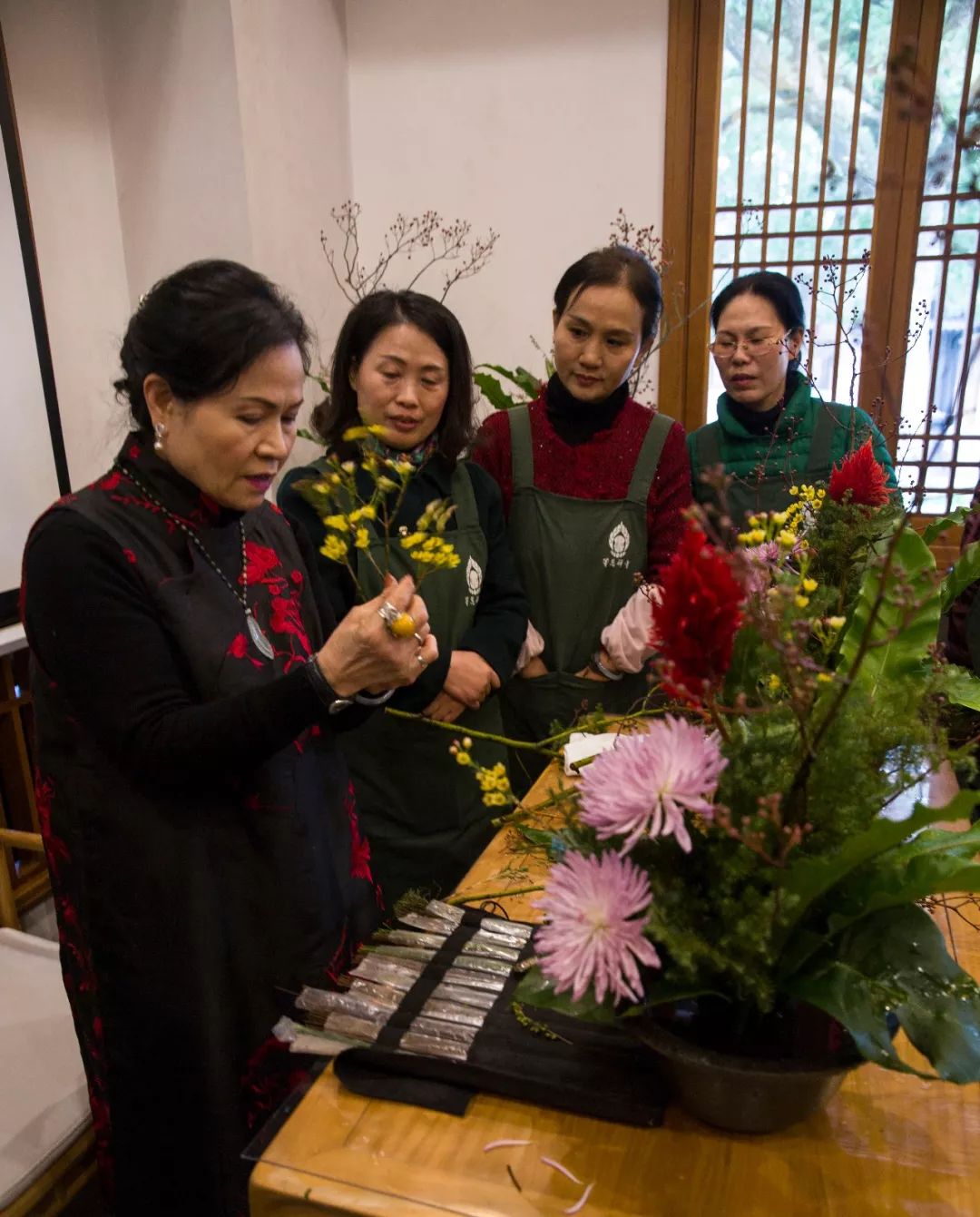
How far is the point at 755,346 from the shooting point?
1.93m

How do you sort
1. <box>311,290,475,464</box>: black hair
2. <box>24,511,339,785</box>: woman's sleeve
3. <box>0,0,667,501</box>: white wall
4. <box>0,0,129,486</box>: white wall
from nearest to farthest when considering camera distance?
1. <box>24,511,339,785</box>: woman's sleeve
2. <box>311,290,475,464</box>: black hair
3. <box>0,0,129,486</box>: white wall
4. <box>0,0,667,501</box>: white wall

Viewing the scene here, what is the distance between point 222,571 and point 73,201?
1972 mm

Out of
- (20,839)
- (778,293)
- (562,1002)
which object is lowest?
Result: (20,839)

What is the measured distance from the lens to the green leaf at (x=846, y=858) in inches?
24.2

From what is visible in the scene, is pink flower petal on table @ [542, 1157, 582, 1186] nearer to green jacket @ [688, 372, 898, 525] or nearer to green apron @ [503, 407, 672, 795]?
green apron @ [503, 407, 672, 795]

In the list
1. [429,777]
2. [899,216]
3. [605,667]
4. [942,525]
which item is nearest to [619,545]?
[605,667]

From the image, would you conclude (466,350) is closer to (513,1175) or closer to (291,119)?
(513,1175)

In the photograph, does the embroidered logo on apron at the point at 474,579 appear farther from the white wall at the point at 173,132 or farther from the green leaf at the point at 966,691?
the white wall at the point at 173,132

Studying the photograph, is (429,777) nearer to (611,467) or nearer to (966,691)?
(611,467)

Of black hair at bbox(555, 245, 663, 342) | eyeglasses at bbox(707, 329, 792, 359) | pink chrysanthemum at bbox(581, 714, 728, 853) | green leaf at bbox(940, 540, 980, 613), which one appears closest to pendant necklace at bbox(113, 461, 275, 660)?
pink chrysanthemum at bbox(581, 714, 728, 853)

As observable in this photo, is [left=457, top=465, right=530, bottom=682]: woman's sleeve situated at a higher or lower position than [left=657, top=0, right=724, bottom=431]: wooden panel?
lower

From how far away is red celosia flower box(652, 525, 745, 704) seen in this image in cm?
59

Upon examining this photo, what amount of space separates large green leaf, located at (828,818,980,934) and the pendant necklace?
0.75 meters

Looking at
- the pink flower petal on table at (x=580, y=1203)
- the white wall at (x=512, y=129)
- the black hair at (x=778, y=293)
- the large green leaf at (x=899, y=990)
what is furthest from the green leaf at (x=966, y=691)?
the white wall at (x=512, y=129)
